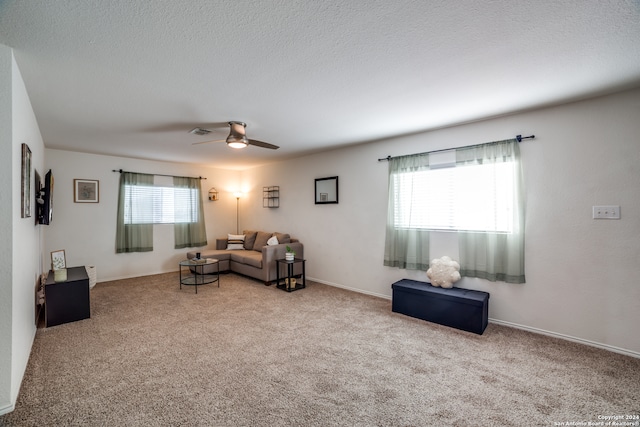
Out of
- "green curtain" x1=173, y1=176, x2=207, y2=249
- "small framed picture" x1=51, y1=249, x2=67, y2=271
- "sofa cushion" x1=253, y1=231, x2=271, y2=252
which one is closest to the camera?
"small framed picture" x1=51, y1=249, x2=67, y2=271

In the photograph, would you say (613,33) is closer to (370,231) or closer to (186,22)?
(186,22)

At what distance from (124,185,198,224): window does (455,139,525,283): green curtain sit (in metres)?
5.42

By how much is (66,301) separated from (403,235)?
4.25 meters

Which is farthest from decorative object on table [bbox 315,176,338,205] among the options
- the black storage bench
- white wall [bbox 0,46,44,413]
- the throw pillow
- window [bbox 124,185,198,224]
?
white wall [bbox 0,46,44,413]

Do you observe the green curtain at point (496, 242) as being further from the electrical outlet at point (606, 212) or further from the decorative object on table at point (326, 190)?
the decorative object on table at point (326, 190)

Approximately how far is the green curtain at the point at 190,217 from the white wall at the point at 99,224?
0.15 meters

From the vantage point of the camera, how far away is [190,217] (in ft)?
20.9

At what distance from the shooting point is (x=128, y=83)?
243cm

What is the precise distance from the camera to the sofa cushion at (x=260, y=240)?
5.92m

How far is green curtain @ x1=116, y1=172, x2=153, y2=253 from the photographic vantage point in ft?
17.8

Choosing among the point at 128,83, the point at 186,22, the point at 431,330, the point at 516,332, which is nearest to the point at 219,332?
the point at 431,330

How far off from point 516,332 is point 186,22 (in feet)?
13.2

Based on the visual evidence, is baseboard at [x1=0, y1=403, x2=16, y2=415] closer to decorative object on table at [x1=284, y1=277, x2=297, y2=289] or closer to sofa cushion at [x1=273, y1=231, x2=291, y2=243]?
decorative object on table at [x1=284, y1=277, x2=297, y2=289]

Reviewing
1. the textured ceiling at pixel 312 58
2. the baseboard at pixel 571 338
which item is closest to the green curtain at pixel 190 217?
the textured ceiling at pixel 312 58
